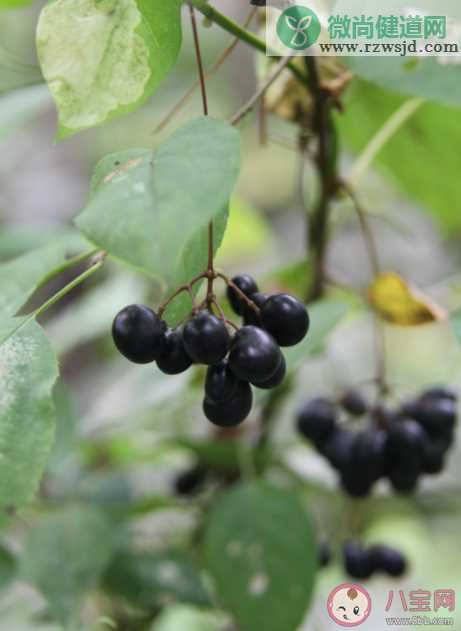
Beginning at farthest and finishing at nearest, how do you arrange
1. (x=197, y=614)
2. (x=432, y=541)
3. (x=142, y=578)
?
(x=432, y=541) → (x=197, y=614) → (x=142, y=578)

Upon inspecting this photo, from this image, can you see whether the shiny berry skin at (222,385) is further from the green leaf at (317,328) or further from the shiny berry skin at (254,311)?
the green leaf at (317,328)

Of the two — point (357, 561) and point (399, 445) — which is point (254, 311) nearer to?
point (399, 445)

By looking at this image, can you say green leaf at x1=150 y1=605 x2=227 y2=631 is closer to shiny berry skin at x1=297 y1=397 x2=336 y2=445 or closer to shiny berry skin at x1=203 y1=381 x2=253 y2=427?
shiny berry skin at x1=297 y1=397 x2=336 y2=445

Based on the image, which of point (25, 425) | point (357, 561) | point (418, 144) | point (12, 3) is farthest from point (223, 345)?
point (418, 144)

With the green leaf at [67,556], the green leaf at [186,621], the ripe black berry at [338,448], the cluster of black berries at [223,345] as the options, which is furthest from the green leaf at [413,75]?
the green leaf at [186,621]

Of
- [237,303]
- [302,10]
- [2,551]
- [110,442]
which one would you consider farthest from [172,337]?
[110,442]

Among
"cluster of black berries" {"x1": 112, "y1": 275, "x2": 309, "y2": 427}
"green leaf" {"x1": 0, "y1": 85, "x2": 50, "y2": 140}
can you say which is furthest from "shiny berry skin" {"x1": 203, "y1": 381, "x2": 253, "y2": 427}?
"green leaf" {"x1": 0, "y1": 85, "x2": 50, "y2": 140}

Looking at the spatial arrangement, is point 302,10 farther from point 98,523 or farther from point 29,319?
point 98,523
